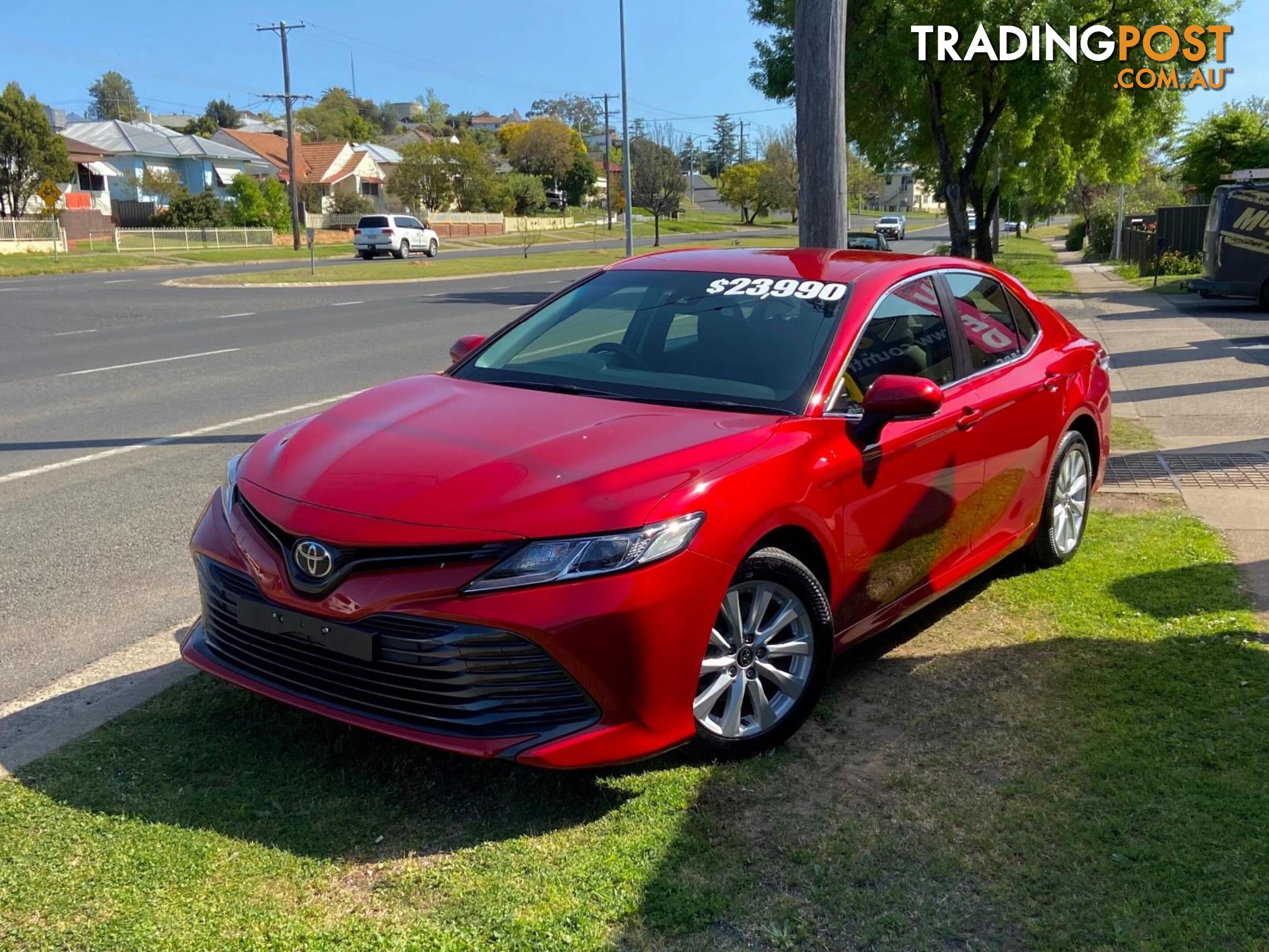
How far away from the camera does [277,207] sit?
230 feet

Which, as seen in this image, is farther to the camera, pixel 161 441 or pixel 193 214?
pixel 193 214

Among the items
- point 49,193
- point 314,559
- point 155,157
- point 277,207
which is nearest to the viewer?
point 314,559

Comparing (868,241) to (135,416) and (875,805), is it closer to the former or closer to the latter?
(135,416)

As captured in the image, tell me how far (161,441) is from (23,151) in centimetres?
5458

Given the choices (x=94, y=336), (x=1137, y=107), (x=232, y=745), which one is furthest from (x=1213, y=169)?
(x=232, y=745)

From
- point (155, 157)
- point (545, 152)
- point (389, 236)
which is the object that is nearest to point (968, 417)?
point (389, 236)

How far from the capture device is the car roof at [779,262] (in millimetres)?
4918

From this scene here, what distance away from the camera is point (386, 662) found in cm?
337

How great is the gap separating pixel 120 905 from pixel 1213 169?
37.0 metres

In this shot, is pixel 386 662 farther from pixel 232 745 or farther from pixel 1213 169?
pixel 1213 169

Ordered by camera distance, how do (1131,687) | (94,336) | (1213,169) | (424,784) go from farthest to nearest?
1. (1213,169)
2. (94,336)
3. (1131,687)
4. (424,784)

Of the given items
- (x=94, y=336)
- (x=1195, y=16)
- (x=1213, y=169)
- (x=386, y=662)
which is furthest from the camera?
(x=1213, y=169)

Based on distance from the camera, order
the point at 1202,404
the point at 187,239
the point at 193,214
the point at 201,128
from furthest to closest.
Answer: the point at 201,128, the point at 193,214, the point at 187,239, the point at 1202,404

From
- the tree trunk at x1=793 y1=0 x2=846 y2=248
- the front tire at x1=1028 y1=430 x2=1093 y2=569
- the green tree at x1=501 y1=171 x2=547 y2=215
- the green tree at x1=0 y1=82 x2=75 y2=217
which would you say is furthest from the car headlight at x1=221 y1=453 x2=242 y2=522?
the green tree at x1=501 y1=171 x2=547 y2=215
